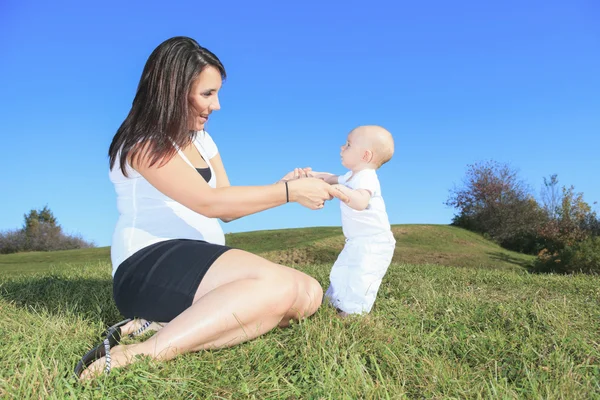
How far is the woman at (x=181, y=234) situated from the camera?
2842 mm

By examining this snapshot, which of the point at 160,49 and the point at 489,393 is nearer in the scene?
the point at 489,393

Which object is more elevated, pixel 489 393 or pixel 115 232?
pixel 115 232

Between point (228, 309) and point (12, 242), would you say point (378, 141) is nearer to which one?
point (228, 309)

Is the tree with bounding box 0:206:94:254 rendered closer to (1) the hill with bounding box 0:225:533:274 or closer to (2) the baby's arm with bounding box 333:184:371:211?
(1) the hill with bounding box 0:225:533:274

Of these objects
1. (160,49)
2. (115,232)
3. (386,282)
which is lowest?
(386,282)

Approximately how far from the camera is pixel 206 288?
9.75 ft

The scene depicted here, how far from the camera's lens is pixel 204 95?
3.28 m

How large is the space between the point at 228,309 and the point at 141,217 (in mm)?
896

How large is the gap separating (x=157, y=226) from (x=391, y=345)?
1.68m

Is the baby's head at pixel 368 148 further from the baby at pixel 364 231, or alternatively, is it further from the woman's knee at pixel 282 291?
the woman's knee at pixel 282 291

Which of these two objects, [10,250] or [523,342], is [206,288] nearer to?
[523,342]

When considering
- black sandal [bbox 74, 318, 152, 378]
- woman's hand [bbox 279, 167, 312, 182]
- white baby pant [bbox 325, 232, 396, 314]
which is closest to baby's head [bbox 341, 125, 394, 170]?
woman's hand [bbox 279, 167, 312, 182]

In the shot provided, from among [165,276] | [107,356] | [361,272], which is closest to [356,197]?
[361,272]

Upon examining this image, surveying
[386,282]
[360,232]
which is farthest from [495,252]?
[360,232]
